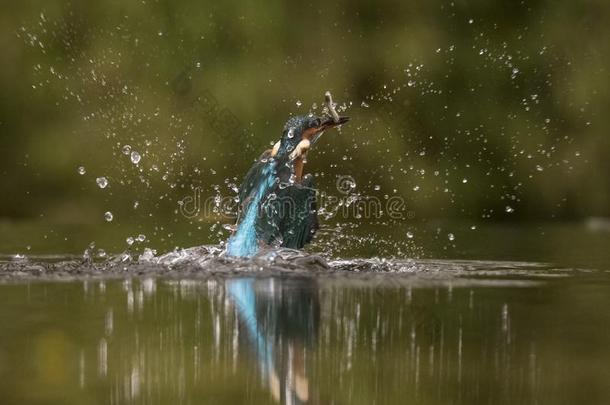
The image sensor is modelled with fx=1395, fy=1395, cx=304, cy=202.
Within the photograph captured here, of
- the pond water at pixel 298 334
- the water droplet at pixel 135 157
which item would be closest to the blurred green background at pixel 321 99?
the water droplet at pixel 135 157

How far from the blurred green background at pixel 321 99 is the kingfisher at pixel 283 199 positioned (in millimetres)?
8618

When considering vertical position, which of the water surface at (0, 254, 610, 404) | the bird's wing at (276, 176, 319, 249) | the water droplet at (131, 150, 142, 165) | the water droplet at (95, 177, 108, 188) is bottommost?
the water surface at (0, 254, 610, 404)

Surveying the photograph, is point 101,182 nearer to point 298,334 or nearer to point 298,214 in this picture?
point 298,214

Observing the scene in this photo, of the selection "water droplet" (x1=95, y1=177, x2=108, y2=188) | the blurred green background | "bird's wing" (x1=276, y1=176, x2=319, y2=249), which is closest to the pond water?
"bird's wing" (x1=276, y1=176, x2=319, y2=249)

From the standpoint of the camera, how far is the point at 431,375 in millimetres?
5086

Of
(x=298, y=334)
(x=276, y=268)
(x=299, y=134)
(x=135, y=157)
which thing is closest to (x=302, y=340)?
(x=298, y=334)

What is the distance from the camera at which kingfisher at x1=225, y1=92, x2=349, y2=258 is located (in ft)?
31.9

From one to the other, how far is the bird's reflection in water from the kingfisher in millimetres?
904

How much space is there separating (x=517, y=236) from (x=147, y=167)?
6272 mm

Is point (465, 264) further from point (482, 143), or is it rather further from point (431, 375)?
point (482, 143)

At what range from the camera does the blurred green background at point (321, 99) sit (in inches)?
743

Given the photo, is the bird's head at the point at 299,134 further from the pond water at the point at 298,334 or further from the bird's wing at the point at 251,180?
the pond water at the point at 298,334

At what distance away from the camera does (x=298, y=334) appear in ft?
20.0

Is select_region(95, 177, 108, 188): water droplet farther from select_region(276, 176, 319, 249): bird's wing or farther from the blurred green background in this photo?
select_region(276, 176, 319, 249): bird's wing
